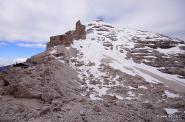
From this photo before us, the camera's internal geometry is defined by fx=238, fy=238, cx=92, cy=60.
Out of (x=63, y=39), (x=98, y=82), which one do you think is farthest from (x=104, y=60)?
(x=98, y=82)

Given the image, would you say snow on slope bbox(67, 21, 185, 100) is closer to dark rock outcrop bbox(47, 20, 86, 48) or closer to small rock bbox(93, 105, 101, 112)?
dark rock outcrop bbox(47, 20, 86, 48)

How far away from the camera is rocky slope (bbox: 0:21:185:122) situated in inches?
1043

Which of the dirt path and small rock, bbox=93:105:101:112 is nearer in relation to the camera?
small rock, bbox=93:105:101:112

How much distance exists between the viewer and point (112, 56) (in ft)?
217

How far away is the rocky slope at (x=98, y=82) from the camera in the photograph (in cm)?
2649

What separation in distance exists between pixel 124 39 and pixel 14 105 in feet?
213

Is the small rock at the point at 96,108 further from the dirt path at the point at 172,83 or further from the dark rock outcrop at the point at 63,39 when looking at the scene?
the dark rock outcrop at the point at 63,39

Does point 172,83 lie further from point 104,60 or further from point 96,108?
point 96,108

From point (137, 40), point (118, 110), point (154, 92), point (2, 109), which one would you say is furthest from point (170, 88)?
point (137, 40)

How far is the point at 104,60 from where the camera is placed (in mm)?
60625

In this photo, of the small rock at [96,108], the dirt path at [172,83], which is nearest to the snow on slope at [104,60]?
the dirt path at [172,83]

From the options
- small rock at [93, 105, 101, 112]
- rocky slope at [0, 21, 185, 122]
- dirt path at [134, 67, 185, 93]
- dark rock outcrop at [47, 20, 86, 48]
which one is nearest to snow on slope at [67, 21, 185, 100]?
rocky slope at [0, 21, 185, 122]

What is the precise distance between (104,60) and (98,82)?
49.9ft

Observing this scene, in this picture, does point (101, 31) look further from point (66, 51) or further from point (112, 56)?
point (66, 51)
